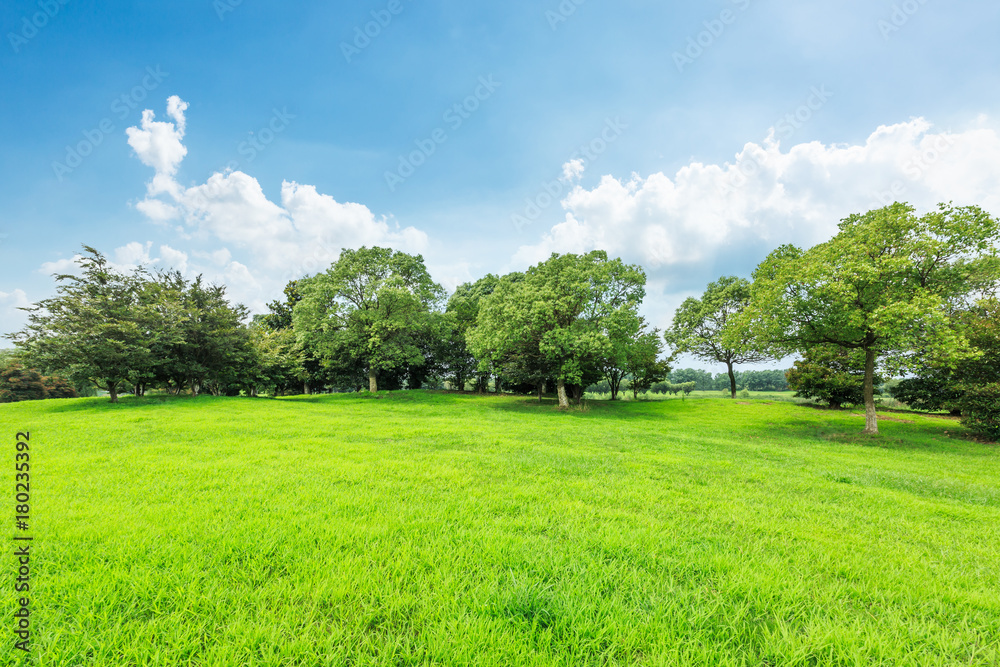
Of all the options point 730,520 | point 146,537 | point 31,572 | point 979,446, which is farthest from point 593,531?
point 979,446

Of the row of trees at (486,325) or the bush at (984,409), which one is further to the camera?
the row of trees at (486,325)

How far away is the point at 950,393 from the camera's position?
2022cm

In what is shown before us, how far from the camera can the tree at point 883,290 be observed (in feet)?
49.4

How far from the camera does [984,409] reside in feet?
51.9

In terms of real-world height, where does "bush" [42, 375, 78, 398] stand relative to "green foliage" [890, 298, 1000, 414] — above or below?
below

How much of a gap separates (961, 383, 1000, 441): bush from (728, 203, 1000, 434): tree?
1.93 metres

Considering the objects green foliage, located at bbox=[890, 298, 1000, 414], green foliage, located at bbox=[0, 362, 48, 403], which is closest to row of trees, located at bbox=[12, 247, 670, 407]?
green foliage, located at bbox=[890, 298, 1000, 414]

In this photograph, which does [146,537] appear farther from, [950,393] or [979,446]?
[950,393]

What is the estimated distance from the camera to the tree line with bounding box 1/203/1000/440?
15.8 metres

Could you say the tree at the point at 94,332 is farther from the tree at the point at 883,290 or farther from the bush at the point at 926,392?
the bush at the point at 926,392

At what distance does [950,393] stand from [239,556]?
1299 inches

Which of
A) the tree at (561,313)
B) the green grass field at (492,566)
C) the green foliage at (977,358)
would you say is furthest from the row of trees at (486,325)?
the green grass field at (492,566)

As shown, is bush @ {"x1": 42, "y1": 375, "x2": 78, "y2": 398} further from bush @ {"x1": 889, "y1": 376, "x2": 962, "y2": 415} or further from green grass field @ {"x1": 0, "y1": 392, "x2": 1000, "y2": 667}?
bush @ {"x1": 889, "y1": 376, "x2": 962, "y2": 415}

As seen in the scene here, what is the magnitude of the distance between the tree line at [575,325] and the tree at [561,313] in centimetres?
11
